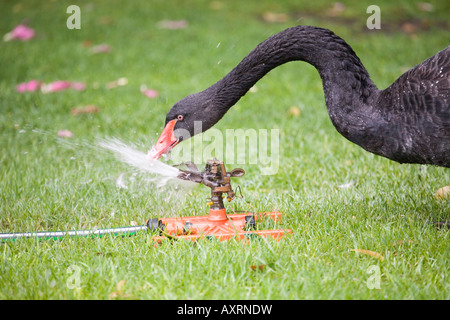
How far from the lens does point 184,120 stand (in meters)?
3.27

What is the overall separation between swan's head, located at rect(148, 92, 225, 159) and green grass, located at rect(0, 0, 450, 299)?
58cm

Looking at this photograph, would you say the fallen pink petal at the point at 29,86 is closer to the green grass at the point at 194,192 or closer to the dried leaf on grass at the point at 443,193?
the green grass at the point at 194,192

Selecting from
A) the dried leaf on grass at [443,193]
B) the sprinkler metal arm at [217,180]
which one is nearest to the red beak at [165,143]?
the sprinkler metal arm at [217,180]

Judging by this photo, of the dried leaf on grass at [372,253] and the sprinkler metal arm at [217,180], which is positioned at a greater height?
the sprinkler metal arm at [217,180]

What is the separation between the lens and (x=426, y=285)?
2.54 meters

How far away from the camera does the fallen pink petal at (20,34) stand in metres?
8.47

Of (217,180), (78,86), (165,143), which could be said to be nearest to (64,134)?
(78,86)

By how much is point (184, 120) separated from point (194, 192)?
0.92 m

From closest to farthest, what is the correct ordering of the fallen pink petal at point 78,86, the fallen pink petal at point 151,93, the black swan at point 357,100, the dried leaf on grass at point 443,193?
the black swan at point 357,100, the dried leaf on grass at point 443,193, the fallen pink petal at point 151,93, the fallen pink petal at point 78,86

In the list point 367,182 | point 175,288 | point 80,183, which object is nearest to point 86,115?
point 80,183

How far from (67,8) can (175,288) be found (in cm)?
852

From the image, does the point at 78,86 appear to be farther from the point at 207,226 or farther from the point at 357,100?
the point at 357,100

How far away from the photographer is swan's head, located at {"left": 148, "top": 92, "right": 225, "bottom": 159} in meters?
3.25

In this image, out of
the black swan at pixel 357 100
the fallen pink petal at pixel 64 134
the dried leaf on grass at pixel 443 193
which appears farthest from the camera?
the fallen pink petal at pixel 64 134
